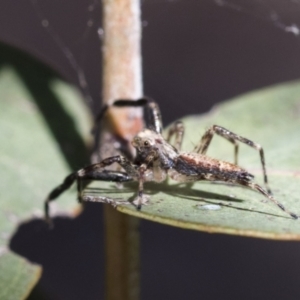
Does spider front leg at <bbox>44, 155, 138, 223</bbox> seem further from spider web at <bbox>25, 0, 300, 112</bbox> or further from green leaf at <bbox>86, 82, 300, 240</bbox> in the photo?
spider web at <bbox>25, 0, 300, 112</bbox>

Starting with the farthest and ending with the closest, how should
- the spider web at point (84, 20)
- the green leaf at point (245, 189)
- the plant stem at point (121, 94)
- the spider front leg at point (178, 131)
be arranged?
the spider web at point (84, 20) < the spider front leg at point (178, 131) < the plant stem at point (121, 94) < the green leaf at point (245, 189)

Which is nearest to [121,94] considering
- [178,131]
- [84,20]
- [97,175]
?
[97,175]

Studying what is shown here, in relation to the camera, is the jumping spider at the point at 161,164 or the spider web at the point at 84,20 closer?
the jumping spider at the point at 161,164

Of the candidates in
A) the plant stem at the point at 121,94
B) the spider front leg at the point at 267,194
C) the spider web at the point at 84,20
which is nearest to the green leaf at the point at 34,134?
the plant stem at the point at 121,94

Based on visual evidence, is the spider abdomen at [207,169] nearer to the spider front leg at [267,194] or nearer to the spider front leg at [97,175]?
the spider front leg at [267,194]

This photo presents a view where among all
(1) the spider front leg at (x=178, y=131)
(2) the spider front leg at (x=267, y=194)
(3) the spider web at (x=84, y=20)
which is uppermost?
(3) the spider web at (x=84, y=20)

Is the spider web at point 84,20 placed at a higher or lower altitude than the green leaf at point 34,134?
higher

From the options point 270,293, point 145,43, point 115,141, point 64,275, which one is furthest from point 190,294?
point 115,141
